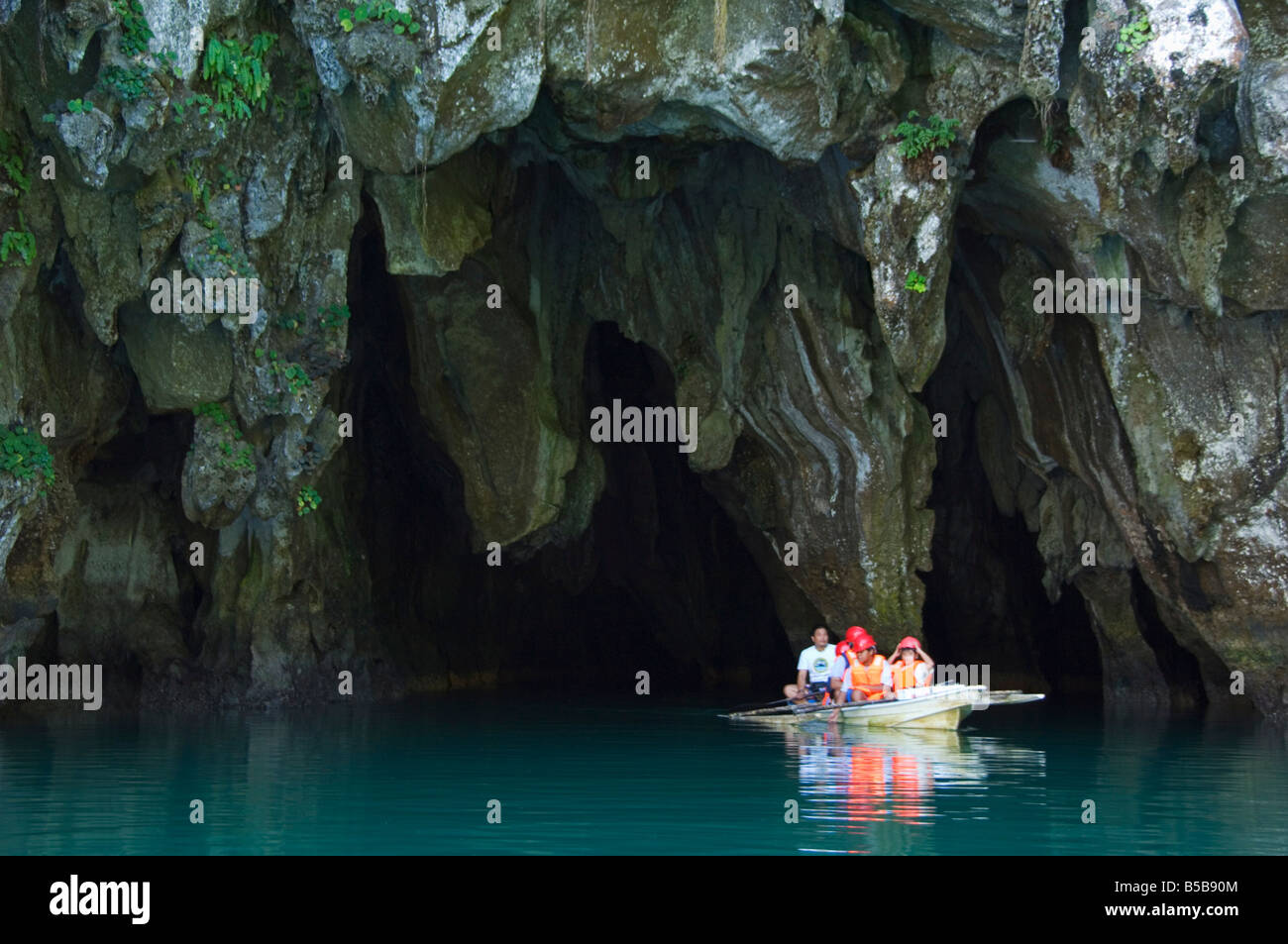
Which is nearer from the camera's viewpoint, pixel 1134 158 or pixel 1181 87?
pixel 1181 87

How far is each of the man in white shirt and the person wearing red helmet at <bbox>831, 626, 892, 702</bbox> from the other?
13cm

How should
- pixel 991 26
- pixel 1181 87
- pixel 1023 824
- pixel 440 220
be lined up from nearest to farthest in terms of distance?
pixel 1023 824, pixel 1181 87, pixel 991 26, pixel 440 220

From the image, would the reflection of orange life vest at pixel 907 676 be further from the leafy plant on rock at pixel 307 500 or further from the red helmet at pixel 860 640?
the leafy plant on rock at pixel 307 500

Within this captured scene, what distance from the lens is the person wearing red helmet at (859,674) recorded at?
63.1ft

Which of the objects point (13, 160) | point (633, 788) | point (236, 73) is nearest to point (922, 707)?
point (633, 788)

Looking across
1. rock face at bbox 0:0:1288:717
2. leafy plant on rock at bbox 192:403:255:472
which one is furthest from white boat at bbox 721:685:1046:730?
leafy plant on rock at bbox 192:403:255:472

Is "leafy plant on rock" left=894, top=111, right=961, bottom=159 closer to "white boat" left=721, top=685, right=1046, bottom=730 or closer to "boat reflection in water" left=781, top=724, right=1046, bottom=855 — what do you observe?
"white boat" left=721, top=685, right=1046, bottom=730

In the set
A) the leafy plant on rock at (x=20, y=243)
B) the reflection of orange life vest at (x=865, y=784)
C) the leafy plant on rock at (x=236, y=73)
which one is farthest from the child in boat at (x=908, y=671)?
the leafy plant on rock at (x=20, y=243)

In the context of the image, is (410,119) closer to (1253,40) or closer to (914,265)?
(914,265)

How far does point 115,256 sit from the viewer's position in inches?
718

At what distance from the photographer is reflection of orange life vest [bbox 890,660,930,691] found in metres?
18.8

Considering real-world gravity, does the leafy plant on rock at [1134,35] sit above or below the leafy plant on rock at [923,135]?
above
